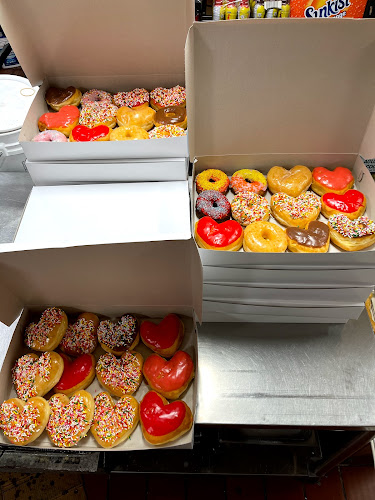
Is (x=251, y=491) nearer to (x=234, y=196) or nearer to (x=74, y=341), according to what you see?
(x=74, y=341)

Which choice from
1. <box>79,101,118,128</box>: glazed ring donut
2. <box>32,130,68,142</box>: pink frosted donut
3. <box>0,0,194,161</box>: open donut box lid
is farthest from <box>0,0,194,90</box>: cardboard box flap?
<box>32,130,68,142</box>: pink frosted donut

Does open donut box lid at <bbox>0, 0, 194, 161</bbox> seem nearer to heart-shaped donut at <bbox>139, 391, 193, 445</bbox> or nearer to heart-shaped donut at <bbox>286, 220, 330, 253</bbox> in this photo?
heart-shaped donut at <bbox>286, 220, 330, 253</bbox>

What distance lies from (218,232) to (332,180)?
41 centimetres

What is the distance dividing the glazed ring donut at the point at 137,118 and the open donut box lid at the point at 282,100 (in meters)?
0.34

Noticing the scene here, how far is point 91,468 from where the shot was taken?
1.09 meters

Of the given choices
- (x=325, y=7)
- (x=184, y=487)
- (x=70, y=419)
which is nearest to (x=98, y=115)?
(x=70, y=419)

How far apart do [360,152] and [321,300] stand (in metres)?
0.49

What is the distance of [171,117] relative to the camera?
1.42 meters

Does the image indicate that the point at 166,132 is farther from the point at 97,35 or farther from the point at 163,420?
the point at 163,420

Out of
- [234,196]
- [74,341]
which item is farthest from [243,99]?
[74,341]

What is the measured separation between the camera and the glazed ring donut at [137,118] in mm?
1447

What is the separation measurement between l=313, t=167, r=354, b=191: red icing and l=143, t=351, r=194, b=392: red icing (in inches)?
24.7

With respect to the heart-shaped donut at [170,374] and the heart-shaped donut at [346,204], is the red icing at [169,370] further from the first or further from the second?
the heart-shaped donut at [346,204]

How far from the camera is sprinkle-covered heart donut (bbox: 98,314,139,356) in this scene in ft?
3.62
